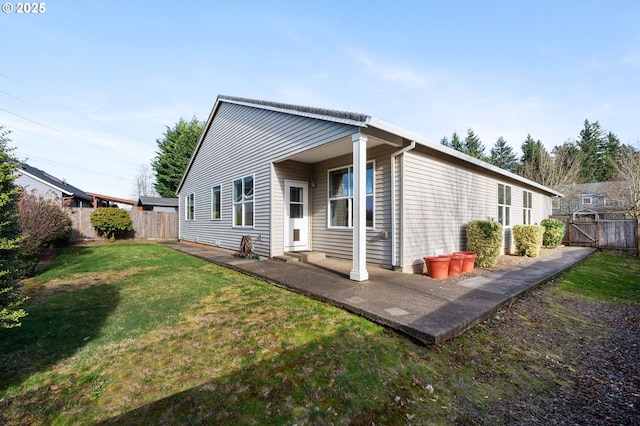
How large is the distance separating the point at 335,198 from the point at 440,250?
3238 mm

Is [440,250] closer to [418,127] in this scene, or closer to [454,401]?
[454,401]

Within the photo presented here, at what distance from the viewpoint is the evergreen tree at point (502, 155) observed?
34969 millimetres

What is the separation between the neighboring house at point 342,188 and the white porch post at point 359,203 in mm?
20

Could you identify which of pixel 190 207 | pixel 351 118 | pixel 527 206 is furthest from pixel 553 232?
pixel 190 207

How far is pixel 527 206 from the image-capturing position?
13.1m

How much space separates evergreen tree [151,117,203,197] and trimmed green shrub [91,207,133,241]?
12.2 metres

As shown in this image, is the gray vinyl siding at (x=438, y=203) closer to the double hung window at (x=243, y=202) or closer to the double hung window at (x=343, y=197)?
the double hung window at (x=343, y=197)

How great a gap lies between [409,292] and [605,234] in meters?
15.0

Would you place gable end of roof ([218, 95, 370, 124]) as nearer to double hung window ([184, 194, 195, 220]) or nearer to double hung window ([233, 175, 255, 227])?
double hung window ([233, 175, 255, 227])

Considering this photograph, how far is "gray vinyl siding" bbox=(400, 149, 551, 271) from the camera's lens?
649 centimetres

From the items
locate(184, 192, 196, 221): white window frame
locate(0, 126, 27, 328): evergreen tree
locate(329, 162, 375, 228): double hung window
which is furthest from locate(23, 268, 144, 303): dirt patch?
locate(184, 192, 196, 221): white window frame

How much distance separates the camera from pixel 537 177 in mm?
25250

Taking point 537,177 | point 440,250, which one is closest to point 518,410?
point 440,250

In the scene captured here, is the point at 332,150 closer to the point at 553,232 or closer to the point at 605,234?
the point at 553,232
